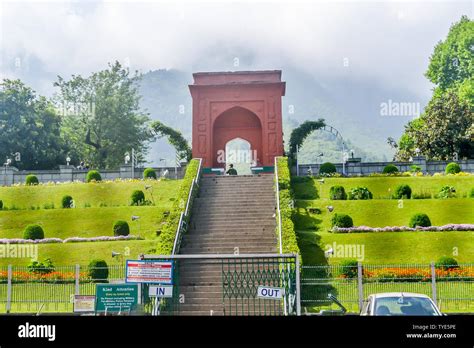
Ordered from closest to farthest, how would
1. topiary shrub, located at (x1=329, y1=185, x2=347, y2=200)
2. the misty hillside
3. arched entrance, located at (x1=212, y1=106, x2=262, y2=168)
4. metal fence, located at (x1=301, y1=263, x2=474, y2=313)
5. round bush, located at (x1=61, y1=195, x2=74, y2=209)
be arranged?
metal fence, located at (x1=301, y1=263, x2=474, y2=313)
topiary shrub, located at (x1=329, y1=185, x2=347, y2=200)
round bush, located at (x1=61, y1=195, x2=74, y2=209)
arched entrance, located at (x1=212, y1=106, x2=262, y2=168)
the misty hillside

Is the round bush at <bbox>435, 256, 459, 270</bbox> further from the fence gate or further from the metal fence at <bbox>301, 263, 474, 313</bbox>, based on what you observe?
the fence gate

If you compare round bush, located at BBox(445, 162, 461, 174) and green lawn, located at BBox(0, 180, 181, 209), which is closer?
green lawn, located at BBox(0, 180, 181, 209)

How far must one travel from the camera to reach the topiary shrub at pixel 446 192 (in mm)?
30147

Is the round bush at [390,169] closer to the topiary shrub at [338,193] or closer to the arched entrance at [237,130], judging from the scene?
the topiary shrub at [338,193]

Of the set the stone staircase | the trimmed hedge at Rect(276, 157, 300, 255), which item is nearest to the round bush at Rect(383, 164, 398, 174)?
the trimmed hedge at Rect(276, 157, 300, 255)

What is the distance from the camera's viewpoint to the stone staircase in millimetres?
18734

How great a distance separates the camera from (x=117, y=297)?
13484 millimetres

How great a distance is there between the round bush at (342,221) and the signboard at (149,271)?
511 inches

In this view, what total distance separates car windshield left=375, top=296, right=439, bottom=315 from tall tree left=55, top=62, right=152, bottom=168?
4301 cm

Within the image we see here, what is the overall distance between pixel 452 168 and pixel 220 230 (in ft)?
57.1

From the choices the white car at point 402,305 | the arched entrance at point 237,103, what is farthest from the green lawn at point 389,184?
the white car at point 402,305

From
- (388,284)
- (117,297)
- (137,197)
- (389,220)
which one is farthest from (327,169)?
(117,297)
